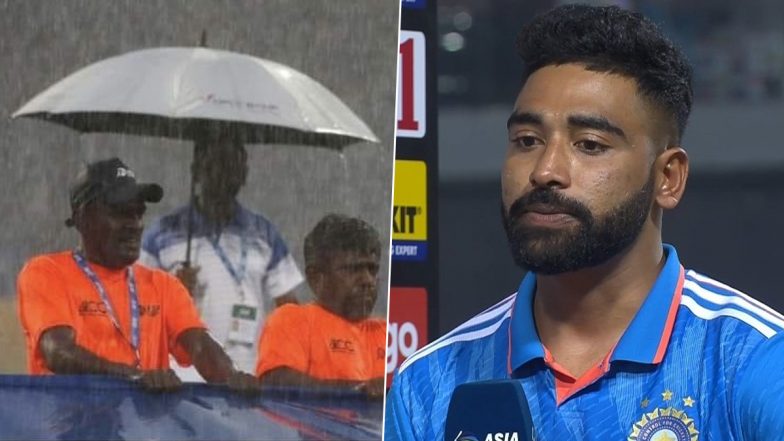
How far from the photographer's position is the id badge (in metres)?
2.68

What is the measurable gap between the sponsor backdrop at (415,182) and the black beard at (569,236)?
4.21 ft

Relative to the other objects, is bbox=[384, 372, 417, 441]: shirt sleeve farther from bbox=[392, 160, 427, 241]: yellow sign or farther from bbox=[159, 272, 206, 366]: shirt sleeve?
bbox=[392, 160, 427, 241]: yellow sign

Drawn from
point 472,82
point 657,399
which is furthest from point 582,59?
point 472,82

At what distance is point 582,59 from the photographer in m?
2.27

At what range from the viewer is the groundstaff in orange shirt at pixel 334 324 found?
2.71 metres

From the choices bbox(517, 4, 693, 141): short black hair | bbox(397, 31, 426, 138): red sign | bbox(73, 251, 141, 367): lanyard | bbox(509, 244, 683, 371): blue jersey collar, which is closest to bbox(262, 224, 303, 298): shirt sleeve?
bbox(73, 251, 141, 367): lanyard

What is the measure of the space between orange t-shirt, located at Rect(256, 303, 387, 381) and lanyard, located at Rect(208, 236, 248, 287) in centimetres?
10

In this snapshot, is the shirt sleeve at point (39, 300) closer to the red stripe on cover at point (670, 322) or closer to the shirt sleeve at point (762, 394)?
the red stripe on cover at point (670, 322)

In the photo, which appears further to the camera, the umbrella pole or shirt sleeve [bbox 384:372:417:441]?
the umbrella pole

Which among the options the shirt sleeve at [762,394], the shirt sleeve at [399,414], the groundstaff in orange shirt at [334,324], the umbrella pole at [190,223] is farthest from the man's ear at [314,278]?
the shirt sleeve at [762,394]

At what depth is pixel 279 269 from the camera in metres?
2.72

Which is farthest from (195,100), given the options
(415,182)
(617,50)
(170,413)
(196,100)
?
(415,182)

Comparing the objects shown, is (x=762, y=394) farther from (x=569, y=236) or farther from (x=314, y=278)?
(x=314, y=278)

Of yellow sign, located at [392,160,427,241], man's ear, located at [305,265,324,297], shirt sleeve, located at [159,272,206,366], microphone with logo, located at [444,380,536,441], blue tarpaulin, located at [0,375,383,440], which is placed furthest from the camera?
yellow sign, located at [392,160,427,241]
